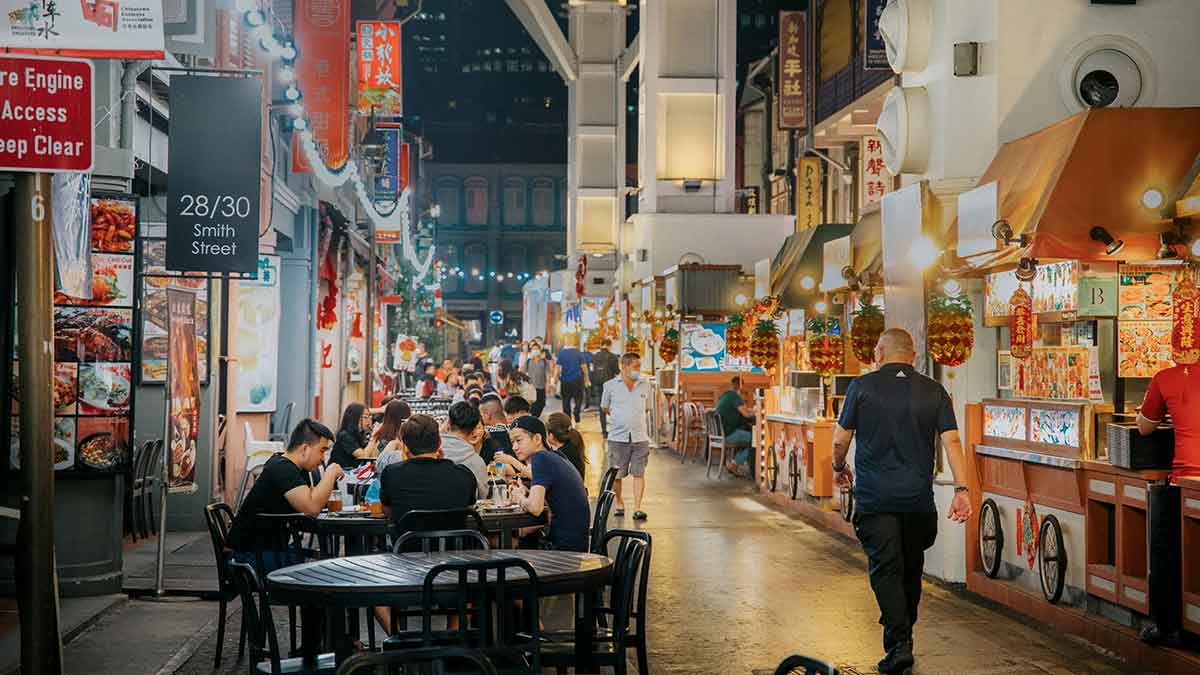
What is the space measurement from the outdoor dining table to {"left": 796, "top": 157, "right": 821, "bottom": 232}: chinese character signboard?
25.9 meters

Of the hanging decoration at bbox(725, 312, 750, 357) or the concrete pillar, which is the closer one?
the hanging decoration at bbox(725, 312, 750, 357)

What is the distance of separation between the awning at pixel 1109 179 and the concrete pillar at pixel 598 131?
33396mm

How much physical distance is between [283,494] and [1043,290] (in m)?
6.55

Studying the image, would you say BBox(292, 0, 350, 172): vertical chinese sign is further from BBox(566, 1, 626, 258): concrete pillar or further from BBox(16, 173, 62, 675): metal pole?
BBox(566, 1, 626, 258): concrete pillar

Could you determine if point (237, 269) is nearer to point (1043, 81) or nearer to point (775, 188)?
point (1043, 81)

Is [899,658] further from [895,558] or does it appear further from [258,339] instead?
[258,339]

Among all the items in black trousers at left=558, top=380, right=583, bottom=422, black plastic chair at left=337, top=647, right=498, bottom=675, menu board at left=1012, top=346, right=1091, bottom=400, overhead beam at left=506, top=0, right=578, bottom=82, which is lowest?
black trousers at left=558, top=380, right=583, bottom=422

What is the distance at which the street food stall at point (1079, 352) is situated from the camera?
9.52 m

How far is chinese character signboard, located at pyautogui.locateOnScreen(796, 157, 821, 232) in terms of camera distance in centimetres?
3278

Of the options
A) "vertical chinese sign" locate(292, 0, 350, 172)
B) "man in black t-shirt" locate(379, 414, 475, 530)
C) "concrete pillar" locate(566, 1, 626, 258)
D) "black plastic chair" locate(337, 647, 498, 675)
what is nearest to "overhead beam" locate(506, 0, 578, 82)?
"concrete pillar" locate(566, 1, 626, 258)

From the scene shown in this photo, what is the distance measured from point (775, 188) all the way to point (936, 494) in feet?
95.7

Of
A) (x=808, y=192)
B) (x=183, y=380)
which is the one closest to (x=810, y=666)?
(x=183, y=380)

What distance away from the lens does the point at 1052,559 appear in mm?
10281

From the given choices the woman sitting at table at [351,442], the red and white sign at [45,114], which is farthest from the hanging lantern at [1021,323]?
the red and white sign at [45,114]
